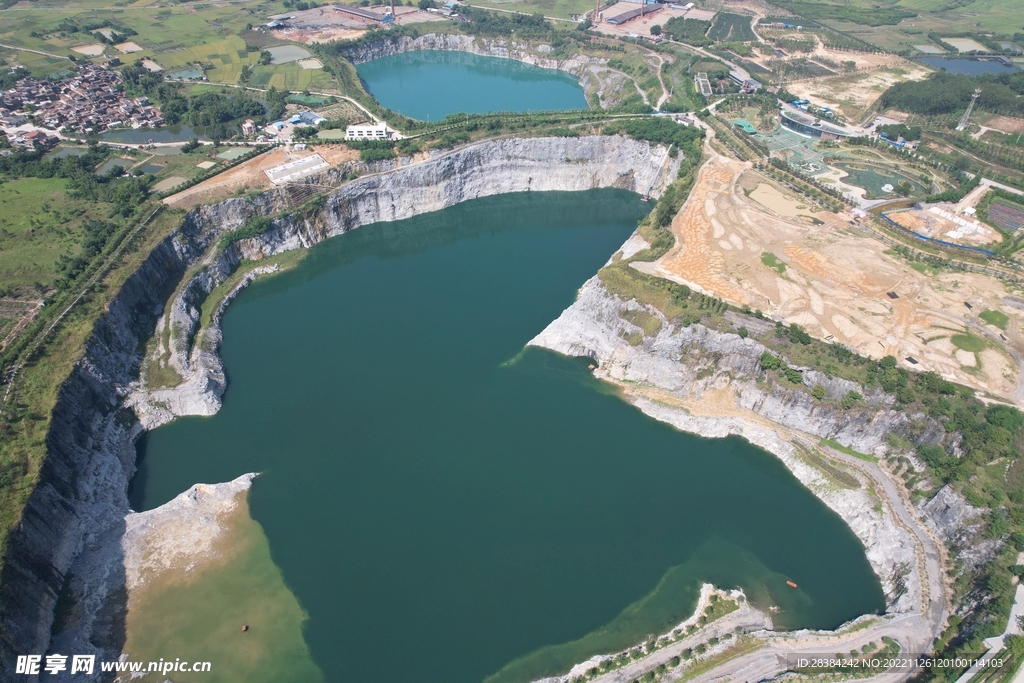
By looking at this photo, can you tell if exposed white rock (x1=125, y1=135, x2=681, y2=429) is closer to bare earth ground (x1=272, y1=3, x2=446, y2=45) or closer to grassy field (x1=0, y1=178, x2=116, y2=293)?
grassy field (x1=0, y1=178, x2=116, y2=293)

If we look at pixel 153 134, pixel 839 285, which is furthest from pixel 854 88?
pixel 153 134

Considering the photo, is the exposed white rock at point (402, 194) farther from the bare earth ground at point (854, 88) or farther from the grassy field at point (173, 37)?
the grassy field at point (173, 37)

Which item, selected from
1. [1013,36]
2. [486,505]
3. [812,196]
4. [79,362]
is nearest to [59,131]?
[79,362]

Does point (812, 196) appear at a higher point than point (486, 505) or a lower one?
higher

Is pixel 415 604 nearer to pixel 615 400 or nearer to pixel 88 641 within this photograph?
pixel 88 641

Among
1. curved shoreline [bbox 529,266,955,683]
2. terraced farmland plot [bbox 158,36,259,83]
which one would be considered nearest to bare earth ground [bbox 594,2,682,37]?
terraced farmland plot [bbox 158,36,259,83]

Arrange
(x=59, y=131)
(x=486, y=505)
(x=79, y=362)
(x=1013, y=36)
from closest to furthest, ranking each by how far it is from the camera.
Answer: (x=486, y=505)
(x=79, y=362)
(x=59, y=131)
(x=1013, y=36)

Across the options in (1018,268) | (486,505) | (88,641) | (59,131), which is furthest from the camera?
(59,131)
